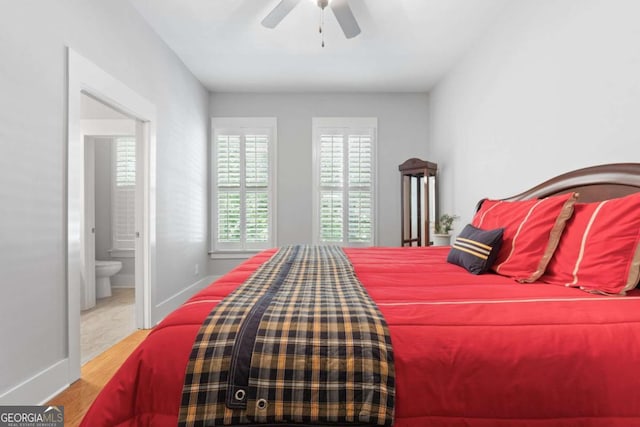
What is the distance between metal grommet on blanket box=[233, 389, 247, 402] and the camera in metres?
0.79

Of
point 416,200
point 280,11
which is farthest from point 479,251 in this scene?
point 416,200

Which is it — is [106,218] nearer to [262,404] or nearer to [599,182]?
[262,404]

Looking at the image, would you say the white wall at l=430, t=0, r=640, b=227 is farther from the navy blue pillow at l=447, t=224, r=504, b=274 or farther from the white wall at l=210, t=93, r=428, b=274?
the white wall at l=210, t=93, r=428, b=274

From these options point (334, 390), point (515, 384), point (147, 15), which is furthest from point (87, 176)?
point (515, 384)

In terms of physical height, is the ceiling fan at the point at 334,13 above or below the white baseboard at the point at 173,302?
above

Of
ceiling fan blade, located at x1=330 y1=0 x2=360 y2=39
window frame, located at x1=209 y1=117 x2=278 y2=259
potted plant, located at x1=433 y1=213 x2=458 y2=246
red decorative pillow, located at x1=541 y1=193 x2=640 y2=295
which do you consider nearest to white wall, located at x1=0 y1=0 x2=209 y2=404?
ceiling fan blade, located at x1=330 y1=0 x2=360 y2=39

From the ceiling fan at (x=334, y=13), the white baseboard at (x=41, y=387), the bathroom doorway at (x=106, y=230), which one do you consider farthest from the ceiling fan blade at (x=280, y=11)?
the white baseboard at (x=41, y=387)

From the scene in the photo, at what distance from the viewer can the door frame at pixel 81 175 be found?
2.04 meters

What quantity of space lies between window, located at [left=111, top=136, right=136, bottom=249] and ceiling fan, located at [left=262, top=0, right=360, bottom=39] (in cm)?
328

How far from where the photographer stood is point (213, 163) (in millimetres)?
4688

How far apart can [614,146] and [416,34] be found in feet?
6.78

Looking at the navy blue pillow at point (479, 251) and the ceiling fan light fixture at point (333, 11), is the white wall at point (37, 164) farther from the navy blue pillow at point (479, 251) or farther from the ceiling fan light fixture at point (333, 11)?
the navy blue pillow at point (479, 251)

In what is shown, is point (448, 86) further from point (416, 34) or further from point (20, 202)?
point (20, 202)

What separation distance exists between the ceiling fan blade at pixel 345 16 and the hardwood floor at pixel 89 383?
2.88 m
